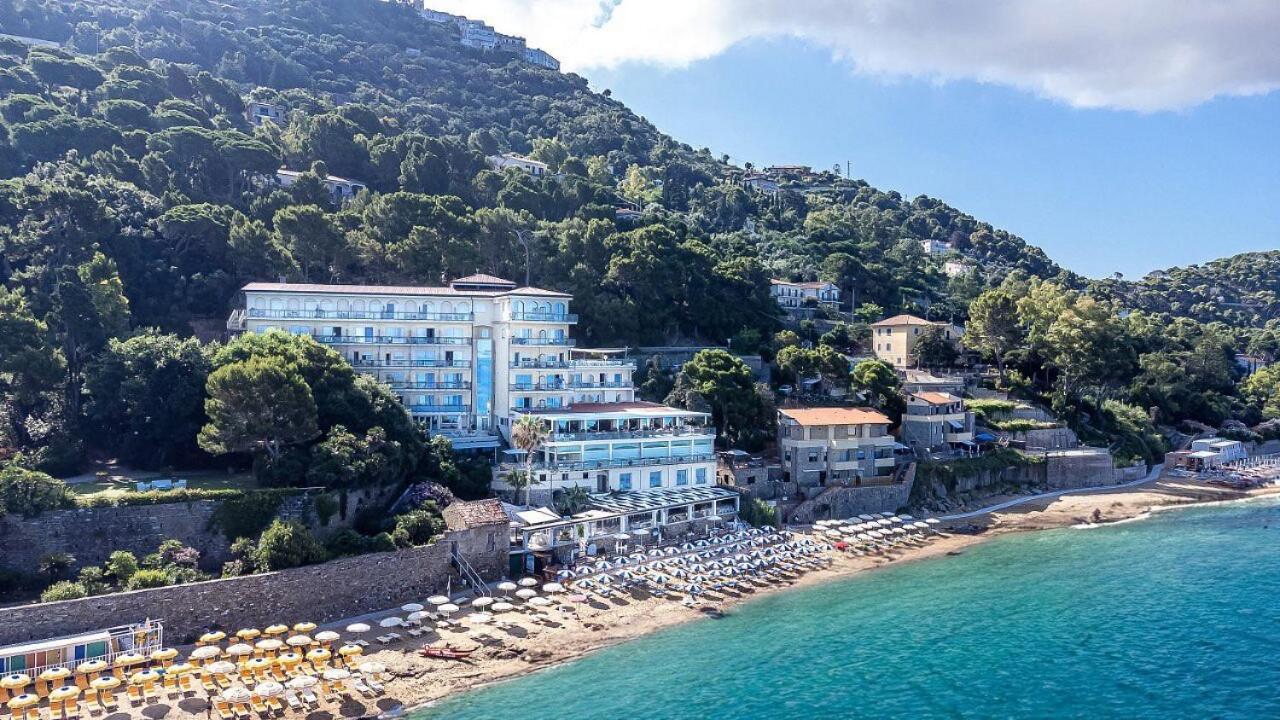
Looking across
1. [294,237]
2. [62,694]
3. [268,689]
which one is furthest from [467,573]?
[294,237]

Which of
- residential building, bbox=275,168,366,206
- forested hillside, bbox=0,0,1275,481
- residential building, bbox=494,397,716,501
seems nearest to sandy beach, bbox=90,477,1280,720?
residential building, bbox=494,397,716,501

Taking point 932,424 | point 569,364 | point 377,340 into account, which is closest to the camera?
point 377,340

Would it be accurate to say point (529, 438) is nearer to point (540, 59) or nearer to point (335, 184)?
point (335, 184)

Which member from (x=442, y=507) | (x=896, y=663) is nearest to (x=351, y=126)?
(x=442, y=507)

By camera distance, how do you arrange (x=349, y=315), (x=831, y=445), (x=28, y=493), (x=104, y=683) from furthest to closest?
(x=831, y=445) < (x=349, y=315) < (x=28, y=493) < (x=104, y=683)

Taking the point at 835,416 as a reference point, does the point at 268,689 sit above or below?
below

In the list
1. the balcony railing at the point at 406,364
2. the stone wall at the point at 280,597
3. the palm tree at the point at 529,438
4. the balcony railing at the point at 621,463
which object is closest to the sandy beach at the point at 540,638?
the stone wall at the point at 280,597

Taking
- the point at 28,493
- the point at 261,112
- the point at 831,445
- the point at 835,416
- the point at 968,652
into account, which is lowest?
the point at 968,652
